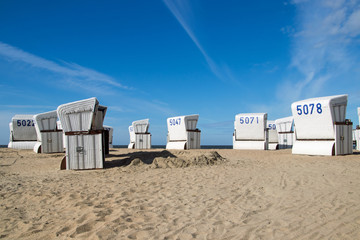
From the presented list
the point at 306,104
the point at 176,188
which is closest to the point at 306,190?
the point at 176,188

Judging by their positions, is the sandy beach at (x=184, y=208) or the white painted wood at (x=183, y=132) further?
the white painted wood at (x=183, y=132)

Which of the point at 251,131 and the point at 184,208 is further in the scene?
the point at 251,131

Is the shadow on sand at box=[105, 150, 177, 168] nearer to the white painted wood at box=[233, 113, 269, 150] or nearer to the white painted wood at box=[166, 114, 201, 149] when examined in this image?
the white painted wood at box=[166, 114, 201, 149]

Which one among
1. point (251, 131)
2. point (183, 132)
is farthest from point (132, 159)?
point (251, 131)

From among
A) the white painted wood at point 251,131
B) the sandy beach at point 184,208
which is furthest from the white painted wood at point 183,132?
the sandy beach at point 184,208

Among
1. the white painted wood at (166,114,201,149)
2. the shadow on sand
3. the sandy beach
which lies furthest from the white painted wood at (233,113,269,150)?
the sandy beach

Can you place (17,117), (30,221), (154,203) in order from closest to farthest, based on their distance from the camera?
(30,221) < (154,203) < (17,117)

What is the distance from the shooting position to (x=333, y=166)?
31.8 feet

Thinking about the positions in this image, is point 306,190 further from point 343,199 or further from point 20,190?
point 20,190

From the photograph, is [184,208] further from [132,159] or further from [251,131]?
[251,131]

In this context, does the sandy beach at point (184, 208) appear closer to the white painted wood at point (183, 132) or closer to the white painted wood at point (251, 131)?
the white painted wood at point (251, 131)

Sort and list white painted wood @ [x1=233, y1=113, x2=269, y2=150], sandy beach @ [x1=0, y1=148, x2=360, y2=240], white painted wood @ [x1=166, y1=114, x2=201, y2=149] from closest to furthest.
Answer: sandy beach @ [x1=0, y1=148, x2=360, y2=240]
white painted wood @ [x1=233, y1=113, x2=269, y2=150]
white painted wood @ [x1=166, y1=114, x2=201, y2=149]

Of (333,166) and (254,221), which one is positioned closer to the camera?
(254,221)

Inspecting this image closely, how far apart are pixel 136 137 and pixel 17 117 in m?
11.7
